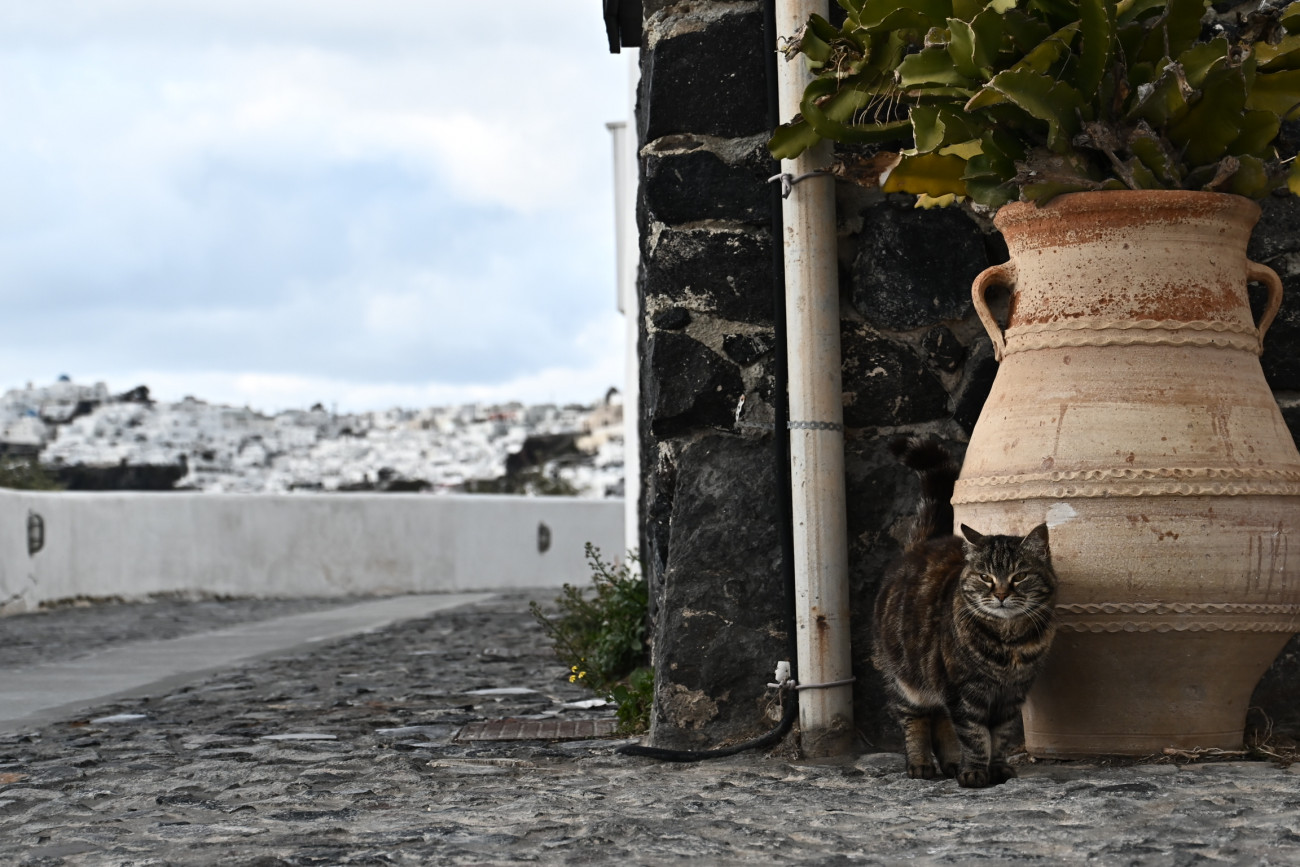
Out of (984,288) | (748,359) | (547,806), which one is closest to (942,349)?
(984,288)

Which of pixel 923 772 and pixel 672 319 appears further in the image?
pixel 672 319

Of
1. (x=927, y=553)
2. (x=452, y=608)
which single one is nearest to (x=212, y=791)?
(x=927, y=553)

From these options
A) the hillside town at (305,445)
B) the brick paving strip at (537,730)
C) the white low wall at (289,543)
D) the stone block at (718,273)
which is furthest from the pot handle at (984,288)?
the hillside town at (305,445)

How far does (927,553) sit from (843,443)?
0.37 meters

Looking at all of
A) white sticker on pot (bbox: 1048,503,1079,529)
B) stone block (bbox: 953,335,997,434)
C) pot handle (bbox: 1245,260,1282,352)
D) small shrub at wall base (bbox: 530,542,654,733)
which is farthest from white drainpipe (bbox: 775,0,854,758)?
small shrub at wall base (bbox: 530,542,654,733)

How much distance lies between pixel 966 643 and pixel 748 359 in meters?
0.89

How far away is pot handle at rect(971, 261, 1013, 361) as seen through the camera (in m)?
2.87

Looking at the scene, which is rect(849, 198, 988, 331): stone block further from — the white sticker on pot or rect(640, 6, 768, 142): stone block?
the white sticker on pot

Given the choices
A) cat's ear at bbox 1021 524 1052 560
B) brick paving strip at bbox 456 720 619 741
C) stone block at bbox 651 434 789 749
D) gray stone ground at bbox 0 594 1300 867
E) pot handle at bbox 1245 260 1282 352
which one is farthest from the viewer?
brick paving strip at bbox 456 720 619 741

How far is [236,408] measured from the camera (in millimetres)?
23516

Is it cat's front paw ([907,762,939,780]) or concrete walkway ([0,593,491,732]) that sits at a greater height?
cat's front paw ([907,762,939,780])

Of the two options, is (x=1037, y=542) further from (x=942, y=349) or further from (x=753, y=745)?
(x=753, y=745)

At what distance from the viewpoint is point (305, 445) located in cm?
2194

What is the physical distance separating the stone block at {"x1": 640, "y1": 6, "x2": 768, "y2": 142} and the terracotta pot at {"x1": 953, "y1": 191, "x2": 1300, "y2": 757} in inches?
28.0
